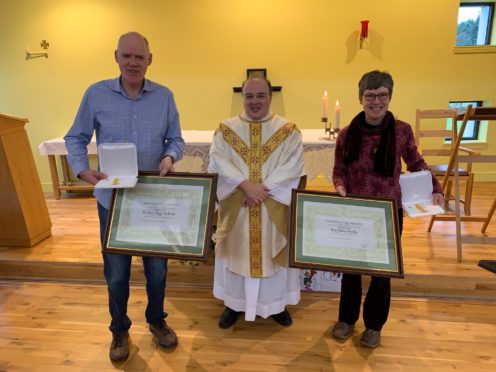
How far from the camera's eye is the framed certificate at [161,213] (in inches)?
66.4

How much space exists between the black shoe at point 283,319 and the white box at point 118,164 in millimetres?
1303

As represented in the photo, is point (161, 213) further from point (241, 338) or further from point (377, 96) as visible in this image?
point (377, 96)

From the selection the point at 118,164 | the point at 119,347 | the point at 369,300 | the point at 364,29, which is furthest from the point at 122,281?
the point at 364,29

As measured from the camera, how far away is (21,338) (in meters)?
2.24

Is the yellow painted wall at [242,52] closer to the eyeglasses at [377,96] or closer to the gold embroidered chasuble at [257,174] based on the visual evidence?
the gold embroidered chasuble at [257,174]

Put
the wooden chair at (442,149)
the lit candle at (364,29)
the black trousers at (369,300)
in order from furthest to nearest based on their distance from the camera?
the lit candle at (364,29) → the wooden chair at (442,149) → the black trousers at (369,300)

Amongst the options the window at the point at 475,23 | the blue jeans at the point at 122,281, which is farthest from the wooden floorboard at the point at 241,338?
the window at the point at 475,23

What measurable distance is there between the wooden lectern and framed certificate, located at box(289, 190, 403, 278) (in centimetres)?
258

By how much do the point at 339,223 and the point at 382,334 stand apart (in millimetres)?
988

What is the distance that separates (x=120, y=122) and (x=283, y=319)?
1.55 meters

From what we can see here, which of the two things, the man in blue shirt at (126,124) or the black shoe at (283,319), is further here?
the black shoe at (283,319)

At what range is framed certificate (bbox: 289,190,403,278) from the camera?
1.65 m

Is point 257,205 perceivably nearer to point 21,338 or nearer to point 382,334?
point 382,334

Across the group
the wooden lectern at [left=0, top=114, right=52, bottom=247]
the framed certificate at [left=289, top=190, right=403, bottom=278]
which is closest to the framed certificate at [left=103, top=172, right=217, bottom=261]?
the framed certificate at [left=289, top=190, right=403, bottom=278]
